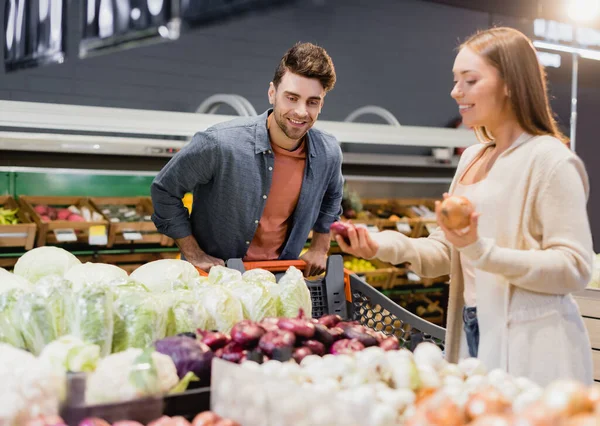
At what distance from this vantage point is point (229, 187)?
3072 mm

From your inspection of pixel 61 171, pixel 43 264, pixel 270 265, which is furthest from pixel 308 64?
pixel 61 171

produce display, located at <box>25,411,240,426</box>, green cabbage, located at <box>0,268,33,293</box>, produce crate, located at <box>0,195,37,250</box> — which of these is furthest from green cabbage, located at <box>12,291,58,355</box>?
produce crate, located at <box>0,195,37,250</box>

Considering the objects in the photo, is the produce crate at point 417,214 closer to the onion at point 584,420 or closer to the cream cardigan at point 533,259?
the cream cardigan at point 533,259

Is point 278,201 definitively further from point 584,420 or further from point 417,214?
point 417,214

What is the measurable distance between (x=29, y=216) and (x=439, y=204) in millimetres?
4178

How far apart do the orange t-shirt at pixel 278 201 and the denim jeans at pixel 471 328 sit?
4.16ft

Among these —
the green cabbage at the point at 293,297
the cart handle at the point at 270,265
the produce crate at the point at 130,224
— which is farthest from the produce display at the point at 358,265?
the green cabbage at the point at 293,297

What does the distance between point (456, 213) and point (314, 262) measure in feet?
4.43

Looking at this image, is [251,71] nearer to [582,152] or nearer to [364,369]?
[582,152]

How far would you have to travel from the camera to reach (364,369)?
1.48 meters

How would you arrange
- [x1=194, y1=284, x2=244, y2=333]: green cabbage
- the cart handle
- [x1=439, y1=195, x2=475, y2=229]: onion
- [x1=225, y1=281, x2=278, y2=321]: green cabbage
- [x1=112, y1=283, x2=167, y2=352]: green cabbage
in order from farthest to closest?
the cart handle → [x1=225, y1=281, x2=278, y2=321]: green cabbage → [x1=194, y1=284, x2=244, y2=333]: green cabbage → [x1=112, y1=283, x2=167, y2=352]: green cabbage → [x1=439, y1=195, x2=475, y2=229]: onion

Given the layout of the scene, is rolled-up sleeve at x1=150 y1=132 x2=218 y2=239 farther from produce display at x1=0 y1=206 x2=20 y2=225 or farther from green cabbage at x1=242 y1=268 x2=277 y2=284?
produce display at x1=0 y1=206 x2=20 y2=225

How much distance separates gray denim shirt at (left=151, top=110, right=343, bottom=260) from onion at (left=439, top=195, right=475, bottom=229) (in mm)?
1516

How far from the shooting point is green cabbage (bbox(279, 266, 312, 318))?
216cm
